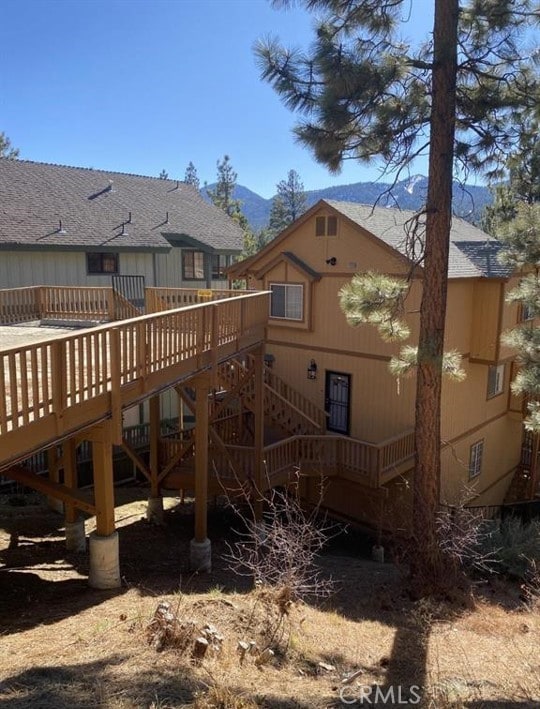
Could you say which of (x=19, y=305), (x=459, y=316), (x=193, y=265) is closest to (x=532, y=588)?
(x=459, y=316)

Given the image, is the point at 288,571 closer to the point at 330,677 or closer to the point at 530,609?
the point at 330,677

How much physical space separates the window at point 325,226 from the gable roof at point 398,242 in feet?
0.95

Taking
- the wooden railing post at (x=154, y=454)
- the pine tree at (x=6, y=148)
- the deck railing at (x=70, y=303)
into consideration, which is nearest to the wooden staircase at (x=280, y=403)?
the wooden railing post at (x=154, y=454)

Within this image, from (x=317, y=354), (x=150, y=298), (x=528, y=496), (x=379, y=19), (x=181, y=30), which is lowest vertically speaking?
(x=528, y=496)

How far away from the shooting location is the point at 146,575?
30.8 ft

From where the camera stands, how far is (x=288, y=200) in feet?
240

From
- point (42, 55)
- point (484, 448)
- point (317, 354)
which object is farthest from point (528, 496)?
point (42, 55)

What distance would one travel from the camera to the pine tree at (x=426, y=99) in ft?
29.3

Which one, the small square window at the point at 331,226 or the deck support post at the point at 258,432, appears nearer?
the deck support post at the point at 258,432

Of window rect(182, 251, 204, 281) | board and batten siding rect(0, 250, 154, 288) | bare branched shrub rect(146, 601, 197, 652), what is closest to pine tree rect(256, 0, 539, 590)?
bare branched shrub rect(146, 601, 197, 652)

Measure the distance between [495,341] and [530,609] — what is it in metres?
7.52

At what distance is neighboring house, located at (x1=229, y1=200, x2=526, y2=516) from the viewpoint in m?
14.5

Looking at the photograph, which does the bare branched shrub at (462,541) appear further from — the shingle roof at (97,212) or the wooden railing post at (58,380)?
the shingle roof at (97,212)

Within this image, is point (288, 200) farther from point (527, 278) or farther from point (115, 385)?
point (115, 385)
